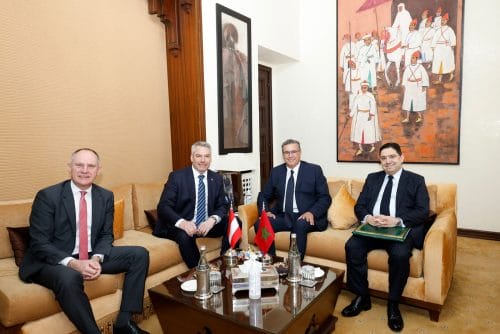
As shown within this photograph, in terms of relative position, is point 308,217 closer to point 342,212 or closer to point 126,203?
point 342,212

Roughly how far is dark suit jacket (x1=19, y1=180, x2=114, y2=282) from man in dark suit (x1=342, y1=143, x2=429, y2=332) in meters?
1.79

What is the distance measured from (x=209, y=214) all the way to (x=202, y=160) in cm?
50

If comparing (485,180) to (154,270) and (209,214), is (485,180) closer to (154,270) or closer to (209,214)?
(209,214)

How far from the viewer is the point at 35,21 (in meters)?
2.86

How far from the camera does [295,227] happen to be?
3006 mm

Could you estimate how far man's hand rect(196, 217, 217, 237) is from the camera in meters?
2.88

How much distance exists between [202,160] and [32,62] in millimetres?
1605

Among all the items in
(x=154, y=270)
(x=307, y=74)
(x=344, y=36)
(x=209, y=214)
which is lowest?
(x=154, y=270)

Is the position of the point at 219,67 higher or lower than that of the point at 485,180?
higher

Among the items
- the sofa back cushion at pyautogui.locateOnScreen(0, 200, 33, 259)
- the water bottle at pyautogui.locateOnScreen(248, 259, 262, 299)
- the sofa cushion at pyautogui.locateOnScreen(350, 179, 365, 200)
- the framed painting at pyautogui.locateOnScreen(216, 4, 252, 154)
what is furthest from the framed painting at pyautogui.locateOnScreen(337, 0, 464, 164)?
the sofa back cushion at pyautogui.locateOnScreen(0, 200, 33, 259)

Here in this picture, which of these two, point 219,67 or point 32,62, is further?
point 219,67

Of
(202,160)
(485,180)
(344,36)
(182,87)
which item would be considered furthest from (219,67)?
Result: (485,180)

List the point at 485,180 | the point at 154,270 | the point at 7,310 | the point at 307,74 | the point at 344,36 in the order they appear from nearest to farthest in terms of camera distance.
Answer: the point at 7,310 < the point at 154,270 < the point at 485,180 < the point at 344,36 < the point at 307,74

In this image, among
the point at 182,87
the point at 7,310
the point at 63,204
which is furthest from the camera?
the point at 182,87
